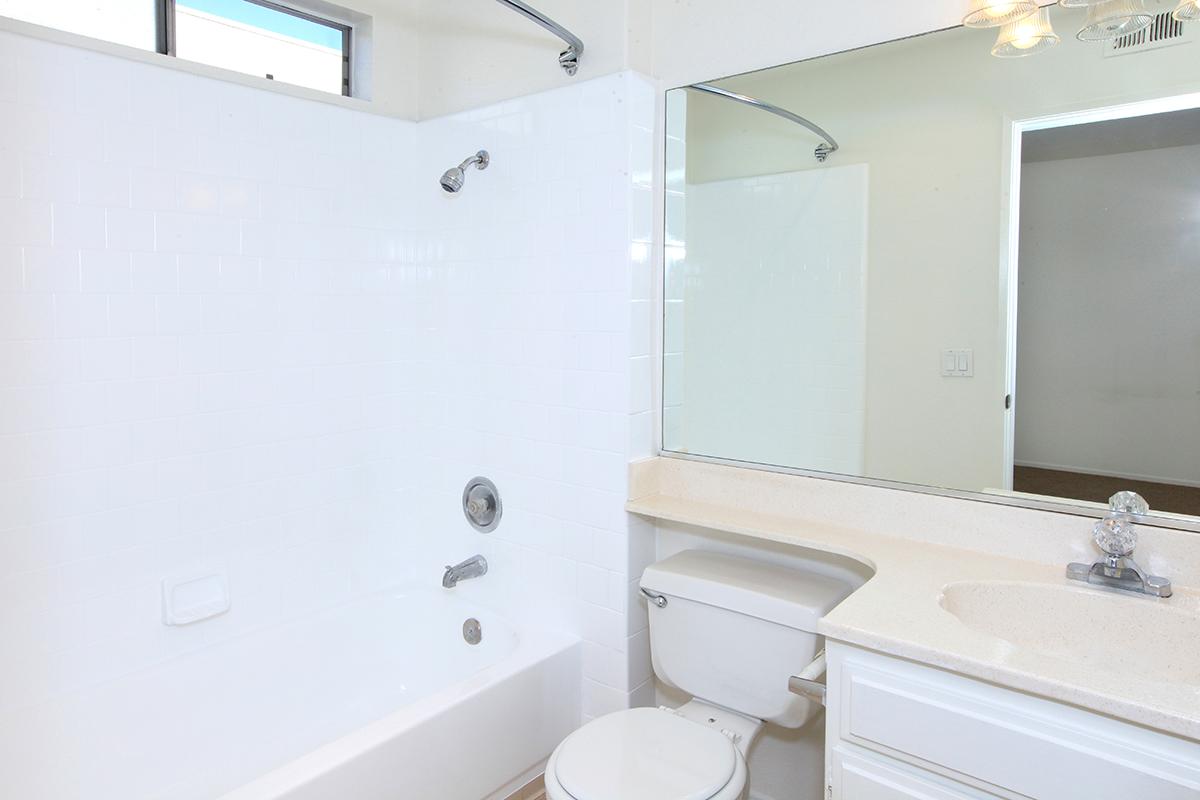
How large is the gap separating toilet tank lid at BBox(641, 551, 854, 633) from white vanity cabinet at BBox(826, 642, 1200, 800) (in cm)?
34

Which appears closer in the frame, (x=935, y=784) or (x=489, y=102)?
(x=935, y=784)

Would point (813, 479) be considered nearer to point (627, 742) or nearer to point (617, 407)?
point (617, 407)

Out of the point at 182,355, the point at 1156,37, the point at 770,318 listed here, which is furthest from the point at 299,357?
the point at 1156,37

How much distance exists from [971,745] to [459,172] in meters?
1.94

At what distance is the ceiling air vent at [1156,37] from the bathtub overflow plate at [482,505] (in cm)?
190

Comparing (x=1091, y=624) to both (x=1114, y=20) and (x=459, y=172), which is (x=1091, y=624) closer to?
(x=1114, y=20)

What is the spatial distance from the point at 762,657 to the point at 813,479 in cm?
45

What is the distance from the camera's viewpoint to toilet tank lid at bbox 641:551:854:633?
1781 mm

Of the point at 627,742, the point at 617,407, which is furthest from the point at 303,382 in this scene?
the point at 627,742

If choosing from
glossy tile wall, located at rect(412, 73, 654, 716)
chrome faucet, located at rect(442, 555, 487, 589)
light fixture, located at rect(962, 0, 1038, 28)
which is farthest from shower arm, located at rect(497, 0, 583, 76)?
chrome faucet, located at rect(442, 555, 487, 589)

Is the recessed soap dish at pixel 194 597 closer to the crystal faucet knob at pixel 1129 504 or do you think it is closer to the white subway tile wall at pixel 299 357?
the white subway tile wall at pixel 299 357

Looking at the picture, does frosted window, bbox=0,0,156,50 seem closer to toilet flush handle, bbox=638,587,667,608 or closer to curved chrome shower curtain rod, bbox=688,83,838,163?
curved chrome shower curtain rod, bbox=688,83,838,163

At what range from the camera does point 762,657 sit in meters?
1.83

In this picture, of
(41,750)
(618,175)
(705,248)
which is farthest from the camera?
(705,248)
